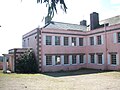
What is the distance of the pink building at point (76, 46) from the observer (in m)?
24.3

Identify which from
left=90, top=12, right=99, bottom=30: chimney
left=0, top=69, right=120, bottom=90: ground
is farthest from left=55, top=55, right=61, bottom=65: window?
left=0, top=69, right=120, bottom=90: ground

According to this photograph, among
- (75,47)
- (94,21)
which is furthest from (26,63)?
(94,21)

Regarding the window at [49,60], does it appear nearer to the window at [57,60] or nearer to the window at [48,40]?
the window at [57,60]

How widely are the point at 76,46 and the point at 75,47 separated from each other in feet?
0.93

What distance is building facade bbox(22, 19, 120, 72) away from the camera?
79.6 feet

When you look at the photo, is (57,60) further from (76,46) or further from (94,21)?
(94,21)

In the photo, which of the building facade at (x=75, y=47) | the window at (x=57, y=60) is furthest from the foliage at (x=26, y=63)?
the window at (x=57, y=60)

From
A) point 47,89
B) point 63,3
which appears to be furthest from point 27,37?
point 63,3

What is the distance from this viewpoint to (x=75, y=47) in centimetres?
2777

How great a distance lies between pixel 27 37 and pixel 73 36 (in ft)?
24.2

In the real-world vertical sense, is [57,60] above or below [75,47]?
below

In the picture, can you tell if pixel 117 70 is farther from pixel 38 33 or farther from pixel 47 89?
pixel 47 89

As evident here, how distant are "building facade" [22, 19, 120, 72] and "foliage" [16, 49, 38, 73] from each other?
77 cm

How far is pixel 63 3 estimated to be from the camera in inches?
221
